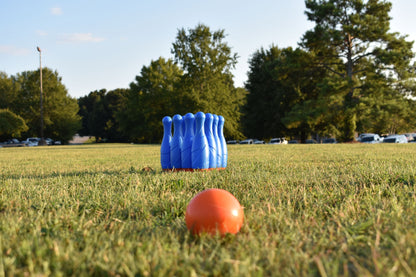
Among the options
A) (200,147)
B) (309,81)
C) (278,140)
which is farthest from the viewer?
(278,140)

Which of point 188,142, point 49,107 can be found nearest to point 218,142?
point 188,142

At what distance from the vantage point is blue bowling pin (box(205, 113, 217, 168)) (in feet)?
18.7

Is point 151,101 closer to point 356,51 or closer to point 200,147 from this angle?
point 356,51

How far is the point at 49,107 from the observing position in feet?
162

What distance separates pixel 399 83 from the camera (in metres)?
26.4

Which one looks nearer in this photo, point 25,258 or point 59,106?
point 25,258

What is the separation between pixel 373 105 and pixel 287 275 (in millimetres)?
26984

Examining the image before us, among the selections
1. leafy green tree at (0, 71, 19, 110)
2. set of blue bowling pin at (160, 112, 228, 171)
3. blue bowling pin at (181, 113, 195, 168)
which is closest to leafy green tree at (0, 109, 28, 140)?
leafy green tree at (0, 71, 19, 110)

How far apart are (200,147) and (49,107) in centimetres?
4957

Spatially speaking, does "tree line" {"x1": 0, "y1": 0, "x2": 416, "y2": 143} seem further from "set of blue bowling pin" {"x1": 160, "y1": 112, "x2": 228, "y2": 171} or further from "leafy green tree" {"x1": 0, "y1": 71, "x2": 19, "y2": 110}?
"set of blue bowling pin" {"x1": 160, "y1": 112, "x2": 228, "y2": 171}

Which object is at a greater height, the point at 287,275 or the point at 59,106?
the point at 59,106

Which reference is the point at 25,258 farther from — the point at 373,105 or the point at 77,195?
the point at 373,105

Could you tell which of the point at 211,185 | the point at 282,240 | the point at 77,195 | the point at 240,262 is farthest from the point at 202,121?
the point at 240,262

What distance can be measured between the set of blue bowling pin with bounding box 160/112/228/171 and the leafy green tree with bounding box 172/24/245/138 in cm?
2324
